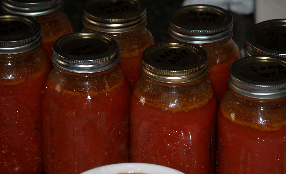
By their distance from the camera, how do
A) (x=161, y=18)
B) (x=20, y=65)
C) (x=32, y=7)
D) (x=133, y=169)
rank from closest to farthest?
(x=133, y=169) → (x=20, y=65) → (x=32, y=7) → (x=161, y=18)

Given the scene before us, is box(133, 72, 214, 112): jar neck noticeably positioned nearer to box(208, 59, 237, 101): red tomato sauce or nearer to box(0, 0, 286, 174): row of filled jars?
box(0, 0, 286, 174): row of filled jars

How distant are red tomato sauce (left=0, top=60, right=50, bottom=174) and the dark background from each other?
0.67 meters

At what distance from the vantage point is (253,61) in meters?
0.96

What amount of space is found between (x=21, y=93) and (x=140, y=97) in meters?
0.30

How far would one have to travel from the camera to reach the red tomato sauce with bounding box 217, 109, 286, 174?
35.3 inches

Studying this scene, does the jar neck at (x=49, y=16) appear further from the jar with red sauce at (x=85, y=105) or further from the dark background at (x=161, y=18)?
the dark background at (x=161, y=18)

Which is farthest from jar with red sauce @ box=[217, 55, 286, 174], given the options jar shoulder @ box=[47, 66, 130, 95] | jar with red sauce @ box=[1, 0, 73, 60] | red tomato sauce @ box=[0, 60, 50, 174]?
jar with red sauce @ box=[1, 0, 73, 60]

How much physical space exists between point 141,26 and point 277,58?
357mm

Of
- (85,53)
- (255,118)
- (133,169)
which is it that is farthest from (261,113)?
(85,53)

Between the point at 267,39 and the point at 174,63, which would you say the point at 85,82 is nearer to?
the point at 174,63

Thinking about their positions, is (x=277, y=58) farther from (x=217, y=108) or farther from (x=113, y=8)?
(x=113, y=8)

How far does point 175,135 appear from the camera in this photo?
0.95 m

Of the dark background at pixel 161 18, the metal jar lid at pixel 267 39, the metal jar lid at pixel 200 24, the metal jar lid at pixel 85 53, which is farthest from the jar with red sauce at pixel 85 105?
the dark background at pixel 161 18

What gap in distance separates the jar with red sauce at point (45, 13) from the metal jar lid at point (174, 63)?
0.38 m
